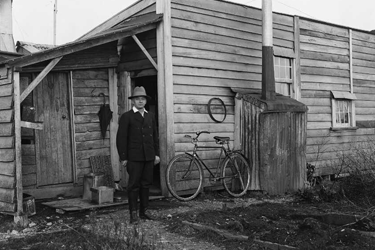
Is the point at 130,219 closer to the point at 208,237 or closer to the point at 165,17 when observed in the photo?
the point at 208,237

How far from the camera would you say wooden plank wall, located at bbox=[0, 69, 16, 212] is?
300 inches

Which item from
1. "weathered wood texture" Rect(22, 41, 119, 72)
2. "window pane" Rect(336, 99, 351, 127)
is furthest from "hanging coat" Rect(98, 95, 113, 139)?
"window pane" Rect(336, 99, 351, 127)

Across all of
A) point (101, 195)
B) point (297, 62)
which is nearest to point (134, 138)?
point (101, 195)

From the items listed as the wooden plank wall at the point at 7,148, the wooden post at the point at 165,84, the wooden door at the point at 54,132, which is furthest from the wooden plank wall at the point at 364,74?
the wooden plank wall at the point at 7,148

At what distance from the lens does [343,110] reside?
1409cm

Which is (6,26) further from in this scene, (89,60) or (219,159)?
(219,159)

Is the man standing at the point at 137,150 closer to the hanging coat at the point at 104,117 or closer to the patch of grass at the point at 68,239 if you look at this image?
the patch of grass at the point at 68,239

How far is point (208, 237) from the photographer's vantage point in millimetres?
6273

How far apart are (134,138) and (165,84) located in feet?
7.60

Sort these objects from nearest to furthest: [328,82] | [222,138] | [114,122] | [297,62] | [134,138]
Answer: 1. [134,138]
2. [222,138]
3. [114,122]
4. [297,62]
5. [328,82]

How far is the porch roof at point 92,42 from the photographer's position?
762 cm

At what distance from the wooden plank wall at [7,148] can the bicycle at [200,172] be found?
2.79 meters

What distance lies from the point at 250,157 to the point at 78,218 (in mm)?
4098

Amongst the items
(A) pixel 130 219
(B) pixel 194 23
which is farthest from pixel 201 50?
(A) pixel 130 219
